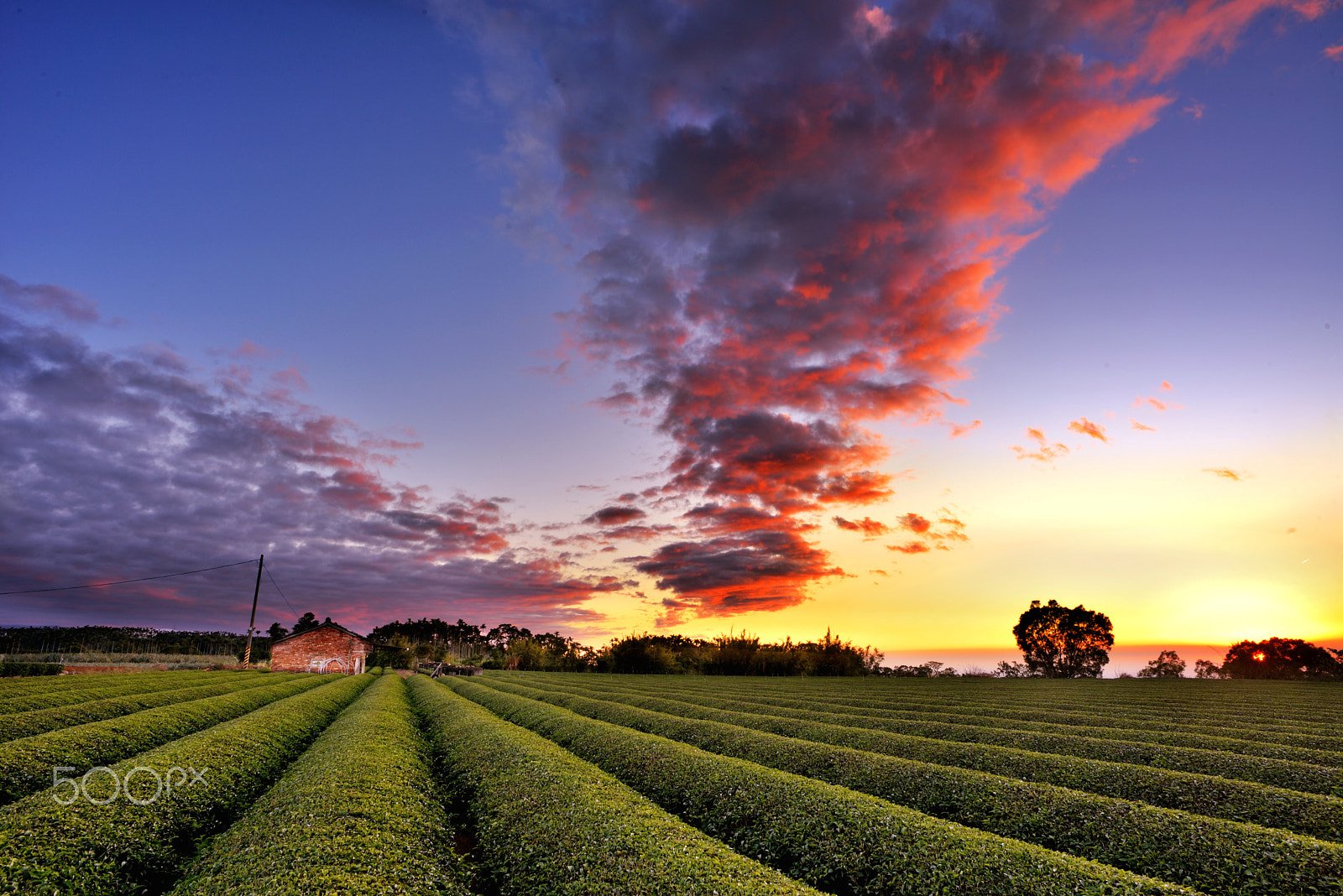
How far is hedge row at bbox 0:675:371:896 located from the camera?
27.0 ft

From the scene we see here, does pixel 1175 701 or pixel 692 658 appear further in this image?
pixel 692 658

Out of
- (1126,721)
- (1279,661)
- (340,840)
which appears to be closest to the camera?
(340,840)

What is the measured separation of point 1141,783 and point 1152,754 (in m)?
5.00

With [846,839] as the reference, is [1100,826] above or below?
above

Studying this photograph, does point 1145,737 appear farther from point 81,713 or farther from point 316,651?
point 316,651

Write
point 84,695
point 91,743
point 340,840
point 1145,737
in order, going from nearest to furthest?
1. point 340,840
2. point 91,743
3. point 1145,737
4. point 84,695

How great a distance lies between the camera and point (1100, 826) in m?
10.4

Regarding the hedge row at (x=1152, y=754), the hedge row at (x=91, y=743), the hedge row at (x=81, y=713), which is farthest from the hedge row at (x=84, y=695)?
the hedge row at (x=1152, y=754)

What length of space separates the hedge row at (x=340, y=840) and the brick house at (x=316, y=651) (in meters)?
66.3

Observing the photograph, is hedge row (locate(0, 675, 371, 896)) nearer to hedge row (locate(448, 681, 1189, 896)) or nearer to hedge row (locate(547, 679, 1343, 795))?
hedge row (locate(448, 681, 1189, 896))

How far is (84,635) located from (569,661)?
116 meters

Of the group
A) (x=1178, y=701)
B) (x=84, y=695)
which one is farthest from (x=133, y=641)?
(x=1178, y=701)

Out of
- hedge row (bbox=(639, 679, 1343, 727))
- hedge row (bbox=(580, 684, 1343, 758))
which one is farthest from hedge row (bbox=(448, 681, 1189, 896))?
hedge row (bbox=(639, 679, 1343, 727))

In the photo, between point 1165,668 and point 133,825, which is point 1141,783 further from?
point 1165,668
